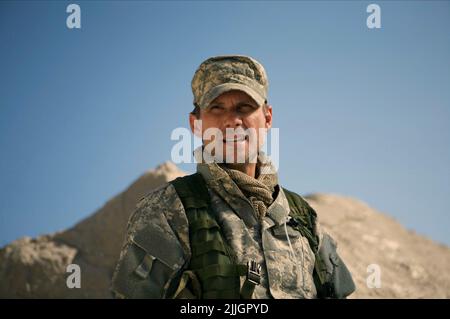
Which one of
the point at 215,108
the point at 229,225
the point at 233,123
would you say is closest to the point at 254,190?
the point at 229,225

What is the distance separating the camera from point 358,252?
13703mm

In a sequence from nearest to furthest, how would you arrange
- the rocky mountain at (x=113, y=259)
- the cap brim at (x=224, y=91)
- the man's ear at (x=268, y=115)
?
the cap brim at (x=224, y=91), the man's ear at (x=268, y=115), the rocky mountain at (x=113, y=259)

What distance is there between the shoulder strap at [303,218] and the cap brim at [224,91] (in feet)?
2.45

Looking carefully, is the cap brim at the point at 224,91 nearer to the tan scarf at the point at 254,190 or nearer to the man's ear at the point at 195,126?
the man's ear at the point at 195,126

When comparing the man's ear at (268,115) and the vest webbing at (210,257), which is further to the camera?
the man's ear at (268,115)

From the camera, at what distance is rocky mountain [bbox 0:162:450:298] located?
12.2 m

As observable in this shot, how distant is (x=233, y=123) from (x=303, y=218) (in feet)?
2.65

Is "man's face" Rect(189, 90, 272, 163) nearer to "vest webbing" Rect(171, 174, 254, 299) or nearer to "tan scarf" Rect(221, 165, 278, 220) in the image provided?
"tan scarf" Rect(221, 165, 278, 220)

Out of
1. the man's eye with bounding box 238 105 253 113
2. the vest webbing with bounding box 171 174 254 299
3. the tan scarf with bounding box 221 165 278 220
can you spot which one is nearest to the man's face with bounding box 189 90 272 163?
the man's eye with bounding box 238 105 253 113

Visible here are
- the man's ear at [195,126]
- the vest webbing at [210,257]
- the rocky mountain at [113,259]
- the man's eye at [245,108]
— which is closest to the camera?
the vest webbing at [210,257]

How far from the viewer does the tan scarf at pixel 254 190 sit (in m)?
3.64

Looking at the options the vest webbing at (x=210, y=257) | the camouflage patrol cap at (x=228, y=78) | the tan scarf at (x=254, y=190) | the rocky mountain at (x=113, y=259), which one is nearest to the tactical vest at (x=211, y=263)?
the vest webbing at (x=210, y=257)

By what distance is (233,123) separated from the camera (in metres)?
3.63
